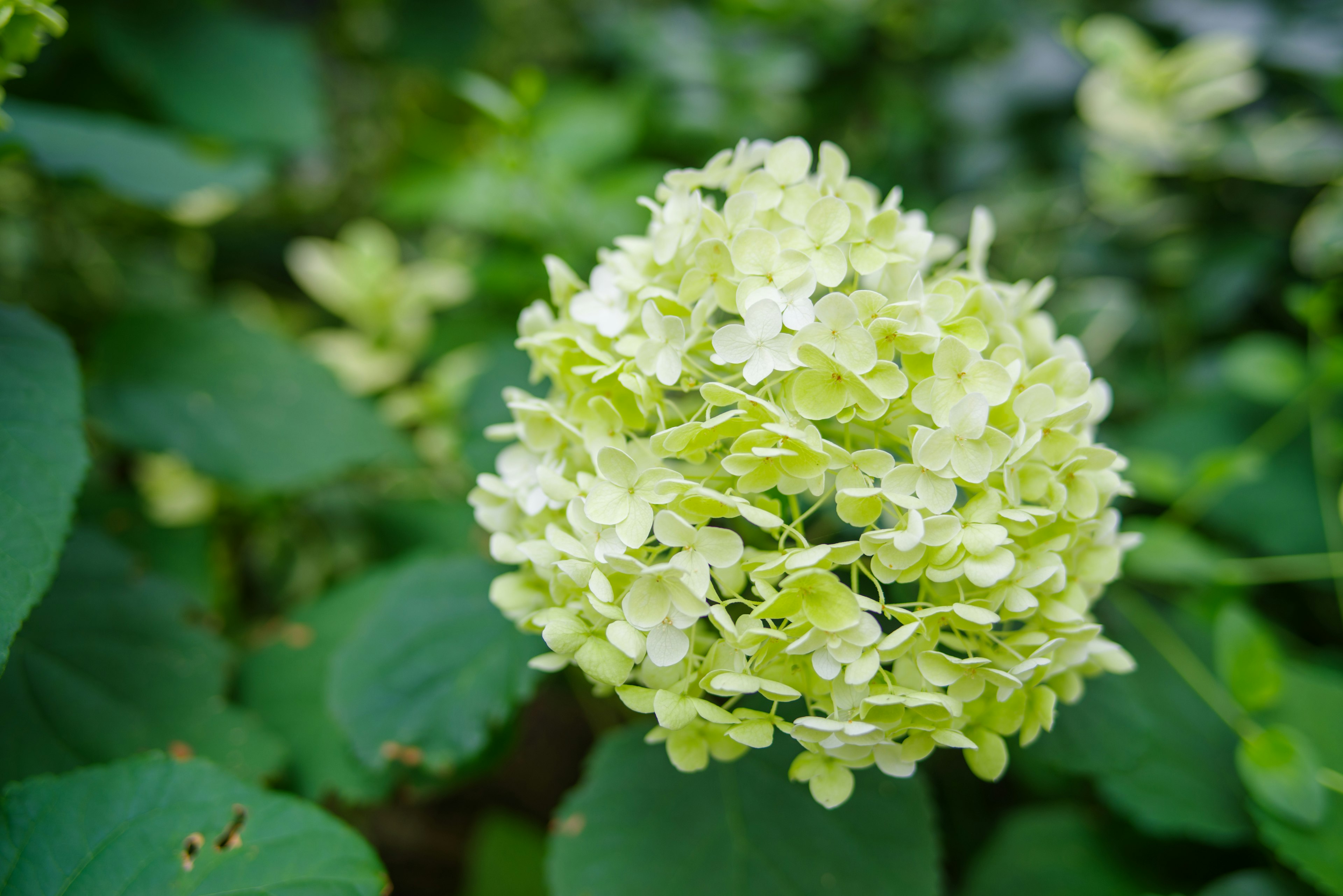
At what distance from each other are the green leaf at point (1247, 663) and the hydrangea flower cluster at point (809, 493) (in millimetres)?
338

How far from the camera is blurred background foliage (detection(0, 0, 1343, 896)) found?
778 mm

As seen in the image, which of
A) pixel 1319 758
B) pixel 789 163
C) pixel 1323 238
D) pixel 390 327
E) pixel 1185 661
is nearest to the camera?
pixel 789 163

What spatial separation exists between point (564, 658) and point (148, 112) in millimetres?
1452

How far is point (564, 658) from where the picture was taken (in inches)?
22.1

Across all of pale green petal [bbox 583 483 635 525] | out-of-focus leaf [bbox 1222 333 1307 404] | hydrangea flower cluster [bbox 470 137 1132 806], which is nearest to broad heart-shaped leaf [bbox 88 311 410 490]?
hydrangea flower cluster [bbox 470 137 1132 806]

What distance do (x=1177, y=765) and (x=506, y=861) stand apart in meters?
0.84

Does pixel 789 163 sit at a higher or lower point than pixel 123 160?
higher

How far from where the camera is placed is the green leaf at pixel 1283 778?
737 millimetres

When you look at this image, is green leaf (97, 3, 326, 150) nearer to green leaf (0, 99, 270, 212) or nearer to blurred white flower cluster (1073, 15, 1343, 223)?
green leaf (0, 99, 270, 212)

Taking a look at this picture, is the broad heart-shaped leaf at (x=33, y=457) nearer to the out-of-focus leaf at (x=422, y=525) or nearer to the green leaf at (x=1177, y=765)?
the out-of-focus leaf at (x=422, y=525)

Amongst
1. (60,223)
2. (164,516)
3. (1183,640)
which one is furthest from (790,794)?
(60,223)

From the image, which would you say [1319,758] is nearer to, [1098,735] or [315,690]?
[1098,735]

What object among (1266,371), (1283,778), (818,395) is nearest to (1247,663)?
(1283,778)

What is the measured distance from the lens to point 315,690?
0.91 metres
